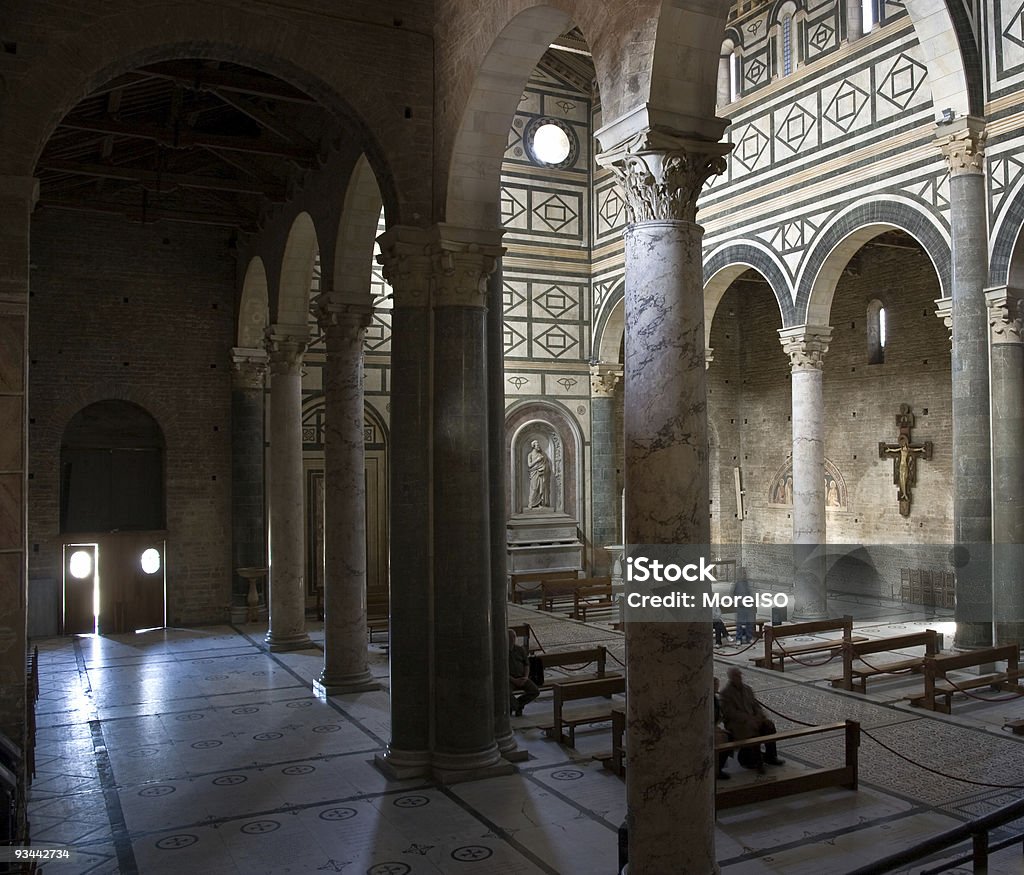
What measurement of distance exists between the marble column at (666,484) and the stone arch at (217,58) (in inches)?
159

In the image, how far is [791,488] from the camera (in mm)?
23562

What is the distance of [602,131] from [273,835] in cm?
595

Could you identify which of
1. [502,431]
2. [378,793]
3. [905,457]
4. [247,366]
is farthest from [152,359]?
[905,457]

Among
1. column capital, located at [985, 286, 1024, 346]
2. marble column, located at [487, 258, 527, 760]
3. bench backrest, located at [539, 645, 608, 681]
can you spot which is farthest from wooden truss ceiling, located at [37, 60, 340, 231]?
column capital, located at [985, 286, 1024, 346]

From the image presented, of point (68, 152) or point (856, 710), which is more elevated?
point (68, 152)

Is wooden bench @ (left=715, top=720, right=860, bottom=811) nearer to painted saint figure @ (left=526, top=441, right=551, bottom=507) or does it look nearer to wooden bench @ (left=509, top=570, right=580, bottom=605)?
wooden bench @ (left=509, top=570, right=580, bottom=605)

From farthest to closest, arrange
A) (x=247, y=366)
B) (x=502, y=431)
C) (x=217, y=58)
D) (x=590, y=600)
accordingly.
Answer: (x=590, y=600) < (x=247, y=366) < (x=502, y=431) < (x=217, y=58)

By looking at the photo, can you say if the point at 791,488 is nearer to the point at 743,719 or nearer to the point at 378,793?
the point at 743,719

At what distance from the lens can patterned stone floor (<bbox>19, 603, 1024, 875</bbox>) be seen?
7082 millimetres

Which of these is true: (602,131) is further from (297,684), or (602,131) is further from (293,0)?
(297,684)

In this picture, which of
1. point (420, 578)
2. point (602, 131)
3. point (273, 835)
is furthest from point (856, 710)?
point (602, 131)

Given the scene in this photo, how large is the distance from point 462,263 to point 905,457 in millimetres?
14472

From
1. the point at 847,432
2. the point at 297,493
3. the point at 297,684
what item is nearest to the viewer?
the point at 297,684

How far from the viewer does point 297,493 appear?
15.1 m
